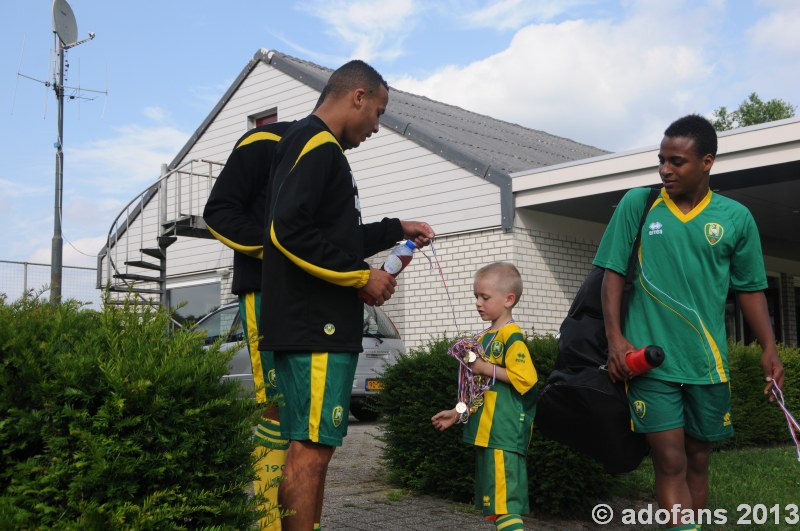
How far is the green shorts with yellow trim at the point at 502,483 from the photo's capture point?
12.9ft

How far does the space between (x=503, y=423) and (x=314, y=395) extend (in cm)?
117

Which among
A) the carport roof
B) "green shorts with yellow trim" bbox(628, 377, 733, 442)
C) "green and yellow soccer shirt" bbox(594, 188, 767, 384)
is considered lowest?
"green shorts with yellow trim" bbox(628, 377, 733, 442)

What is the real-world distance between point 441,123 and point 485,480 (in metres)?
13.2

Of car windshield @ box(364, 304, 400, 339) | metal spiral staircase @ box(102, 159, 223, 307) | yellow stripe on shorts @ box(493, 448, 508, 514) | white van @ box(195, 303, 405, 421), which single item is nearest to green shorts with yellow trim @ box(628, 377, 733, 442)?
yellow stripe on shorts @ box(493, 448, 508, 514)

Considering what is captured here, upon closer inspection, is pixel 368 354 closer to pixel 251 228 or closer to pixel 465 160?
pixel 465 160

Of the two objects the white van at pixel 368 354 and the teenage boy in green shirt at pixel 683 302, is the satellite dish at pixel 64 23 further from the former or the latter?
the teenage boy in green shirt at pixel 683 302

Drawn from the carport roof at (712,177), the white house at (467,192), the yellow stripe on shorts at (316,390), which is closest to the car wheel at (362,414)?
the white house at (467,192)

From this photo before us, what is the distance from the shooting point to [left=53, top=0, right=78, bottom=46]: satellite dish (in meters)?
16.3

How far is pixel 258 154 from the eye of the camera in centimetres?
383

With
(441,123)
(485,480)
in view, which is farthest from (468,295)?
(485,480)

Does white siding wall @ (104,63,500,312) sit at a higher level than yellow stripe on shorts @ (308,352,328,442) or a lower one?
higher

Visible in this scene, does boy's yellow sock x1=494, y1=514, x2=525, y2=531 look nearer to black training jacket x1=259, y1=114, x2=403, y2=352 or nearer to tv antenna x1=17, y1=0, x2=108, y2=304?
black training jacket x1=259, y1=114, x2=403, y2=352

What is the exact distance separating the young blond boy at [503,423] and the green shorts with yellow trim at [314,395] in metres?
0.84

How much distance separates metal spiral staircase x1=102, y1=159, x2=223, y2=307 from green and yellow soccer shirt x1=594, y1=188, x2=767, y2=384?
11142 mm
